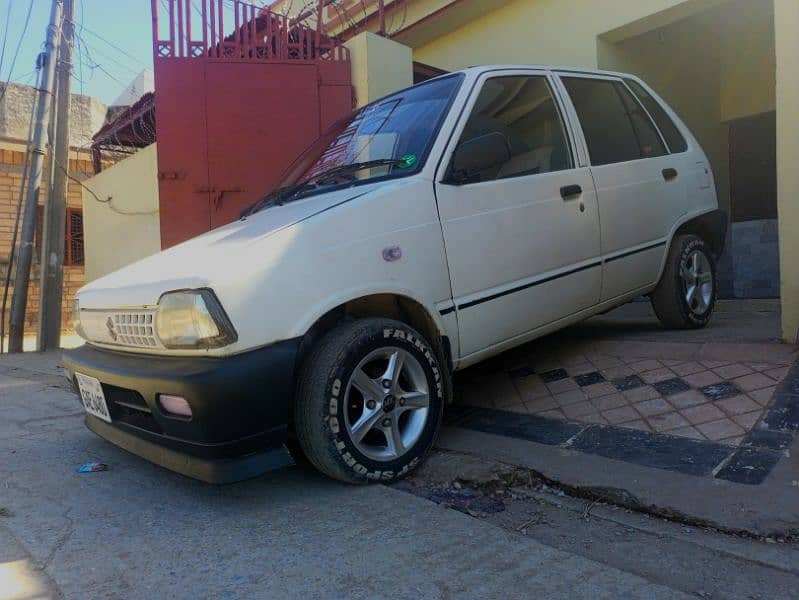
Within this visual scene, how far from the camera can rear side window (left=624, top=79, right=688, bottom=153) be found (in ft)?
15.2

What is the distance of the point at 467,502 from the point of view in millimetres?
2697

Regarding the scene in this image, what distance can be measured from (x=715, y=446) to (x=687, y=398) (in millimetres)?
524

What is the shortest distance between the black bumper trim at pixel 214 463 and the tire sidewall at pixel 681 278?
3117 millimetres

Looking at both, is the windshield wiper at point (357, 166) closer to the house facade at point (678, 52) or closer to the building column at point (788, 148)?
the building column at point (788, 148)

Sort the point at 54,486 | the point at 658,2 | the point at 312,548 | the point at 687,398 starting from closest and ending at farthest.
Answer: the point at 312,548, the point at 54,486, the point at 687,398, the point at 658,2

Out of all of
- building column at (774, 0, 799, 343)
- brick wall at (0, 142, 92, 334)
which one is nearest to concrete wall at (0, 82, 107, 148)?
brick wall at (0, 142, 92, 334)

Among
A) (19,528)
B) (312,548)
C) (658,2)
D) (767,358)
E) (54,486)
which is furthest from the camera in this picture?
(658,2)

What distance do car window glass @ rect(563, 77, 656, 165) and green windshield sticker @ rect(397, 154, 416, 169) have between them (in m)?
1.32

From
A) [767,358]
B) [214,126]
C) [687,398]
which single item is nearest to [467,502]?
[687,398]

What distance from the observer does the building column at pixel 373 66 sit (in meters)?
6.35

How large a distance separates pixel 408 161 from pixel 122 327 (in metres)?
1.53

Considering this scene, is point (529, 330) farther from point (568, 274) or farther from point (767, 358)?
point (767, 358)

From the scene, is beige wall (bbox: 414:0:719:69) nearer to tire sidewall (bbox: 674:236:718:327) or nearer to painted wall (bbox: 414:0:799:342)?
painted wall (bbox: 414:0:799:342)

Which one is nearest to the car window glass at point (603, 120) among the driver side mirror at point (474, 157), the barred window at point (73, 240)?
the driver side mirror at point (474, 157)
